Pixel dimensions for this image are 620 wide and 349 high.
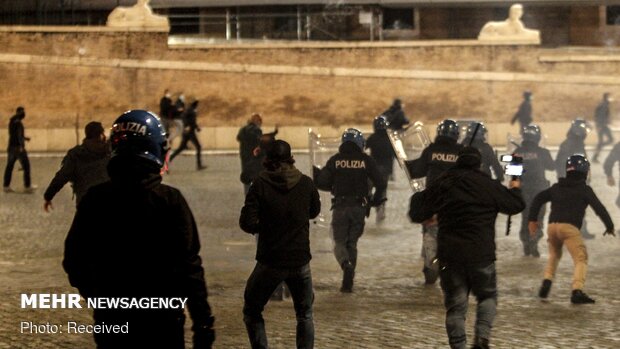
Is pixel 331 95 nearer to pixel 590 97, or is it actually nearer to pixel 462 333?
pixel 590 97

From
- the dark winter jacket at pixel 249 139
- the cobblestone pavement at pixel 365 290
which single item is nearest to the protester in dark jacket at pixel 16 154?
the cobblestone pavement at pixel 365 290

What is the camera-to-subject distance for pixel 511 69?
35.3 m

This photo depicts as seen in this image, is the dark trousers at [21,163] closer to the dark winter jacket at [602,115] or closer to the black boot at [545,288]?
the black boot at [545,288]

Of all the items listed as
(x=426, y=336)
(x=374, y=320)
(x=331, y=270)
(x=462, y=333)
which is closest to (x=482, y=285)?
(x=462, y=333)

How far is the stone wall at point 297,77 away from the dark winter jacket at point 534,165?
19532 millimetres

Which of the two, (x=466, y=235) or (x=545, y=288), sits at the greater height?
(x=466, y=235)

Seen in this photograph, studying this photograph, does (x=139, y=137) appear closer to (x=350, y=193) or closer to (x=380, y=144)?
(x=350, y=193)

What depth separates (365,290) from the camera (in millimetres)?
12359

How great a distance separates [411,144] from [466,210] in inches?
325

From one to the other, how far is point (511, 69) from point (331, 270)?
22539mm

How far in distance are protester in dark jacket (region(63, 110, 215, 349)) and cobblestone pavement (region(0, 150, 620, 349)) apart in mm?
72

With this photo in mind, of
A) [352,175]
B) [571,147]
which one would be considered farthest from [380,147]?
[352,175]

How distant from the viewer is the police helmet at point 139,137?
16.9 ft

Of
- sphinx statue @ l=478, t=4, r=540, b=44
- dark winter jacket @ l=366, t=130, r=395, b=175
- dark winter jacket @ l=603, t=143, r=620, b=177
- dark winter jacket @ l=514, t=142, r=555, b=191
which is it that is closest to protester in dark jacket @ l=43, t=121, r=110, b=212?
dark winter jacket @ l=514, t=142, r=555, b=191
